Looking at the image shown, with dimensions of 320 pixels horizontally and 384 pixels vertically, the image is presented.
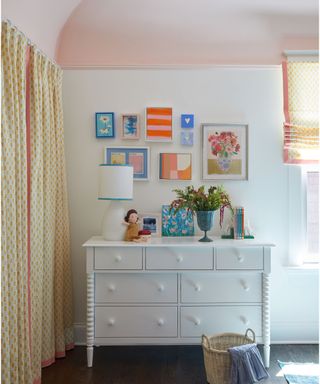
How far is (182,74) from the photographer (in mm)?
3426

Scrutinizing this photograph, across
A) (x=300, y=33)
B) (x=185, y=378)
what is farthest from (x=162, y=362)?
(x=300, y=33)

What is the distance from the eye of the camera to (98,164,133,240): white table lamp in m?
2.97

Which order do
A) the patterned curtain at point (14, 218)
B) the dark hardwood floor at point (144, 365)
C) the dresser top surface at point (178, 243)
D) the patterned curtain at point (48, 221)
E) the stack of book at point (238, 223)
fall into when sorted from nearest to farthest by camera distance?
the patterned curtain at point (14, 218) < the patterned curtain at point (48, 221) < the dark hardwood floor at point (144, 365) < the dresser top surface at point (178, 243) < the stack of book at point (238, 223)

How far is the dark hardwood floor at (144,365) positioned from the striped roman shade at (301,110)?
5.13ft

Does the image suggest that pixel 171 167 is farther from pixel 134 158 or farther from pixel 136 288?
pixel 136 288

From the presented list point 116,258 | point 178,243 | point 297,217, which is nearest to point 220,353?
point 178,243

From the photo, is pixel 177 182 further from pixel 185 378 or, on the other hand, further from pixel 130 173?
pixel 185 378

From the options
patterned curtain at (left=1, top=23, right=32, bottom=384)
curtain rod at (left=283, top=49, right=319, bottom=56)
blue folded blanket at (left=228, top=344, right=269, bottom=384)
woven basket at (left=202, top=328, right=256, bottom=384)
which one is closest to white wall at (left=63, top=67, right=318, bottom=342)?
curtain rod at (left=283, top=49, right=319, bottom=56)

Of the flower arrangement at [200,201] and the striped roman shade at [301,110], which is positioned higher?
the striped roman shade at [301,110]

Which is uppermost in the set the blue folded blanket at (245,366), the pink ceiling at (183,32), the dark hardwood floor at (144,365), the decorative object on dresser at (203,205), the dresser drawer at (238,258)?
the pink ceiling at (183,32)

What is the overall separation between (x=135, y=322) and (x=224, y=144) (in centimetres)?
161

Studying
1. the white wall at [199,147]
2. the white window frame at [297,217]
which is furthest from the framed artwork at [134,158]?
the white window frame at [297,217]

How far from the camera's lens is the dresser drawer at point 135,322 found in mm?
2891

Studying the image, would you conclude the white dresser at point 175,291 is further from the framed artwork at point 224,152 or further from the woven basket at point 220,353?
the framed artwork at point 224,152
